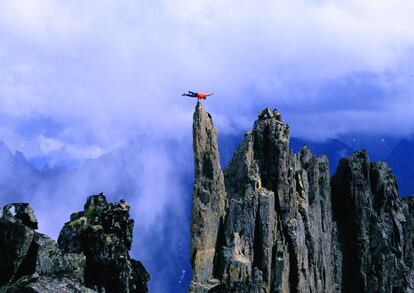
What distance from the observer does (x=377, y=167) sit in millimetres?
113000

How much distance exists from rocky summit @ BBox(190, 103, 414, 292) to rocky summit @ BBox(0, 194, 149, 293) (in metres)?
29.9

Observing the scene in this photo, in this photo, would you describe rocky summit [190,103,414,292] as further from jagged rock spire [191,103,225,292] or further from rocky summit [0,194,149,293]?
rocky summit [0,194,149,293]

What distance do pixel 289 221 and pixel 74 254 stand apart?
55.3 meters

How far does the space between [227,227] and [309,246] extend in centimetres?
1788

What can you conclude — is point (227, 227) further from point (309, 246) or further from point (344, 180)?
point (344, 180)

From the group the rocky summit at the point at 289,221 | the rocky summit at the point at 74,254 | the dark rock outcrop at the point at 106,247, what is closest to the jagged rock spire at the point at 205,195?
the rocky summit at the point at 289,221

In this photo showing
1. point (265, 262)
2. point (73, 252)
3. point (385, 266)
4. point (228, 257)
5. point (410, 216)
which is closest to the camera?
point (73, 252)

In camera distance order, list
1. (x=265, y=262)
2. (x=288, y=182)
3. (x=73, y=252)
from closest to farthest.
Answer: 1. (x=73, y=252)
2. (x=265, y=262)
3. (x=288, y=182)

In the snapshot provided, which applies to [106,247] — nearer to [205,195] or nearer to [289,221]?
[205,195]

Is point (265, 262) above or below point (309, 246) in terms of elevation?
below

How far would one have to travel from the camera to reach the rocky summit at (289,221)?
80.7 meters

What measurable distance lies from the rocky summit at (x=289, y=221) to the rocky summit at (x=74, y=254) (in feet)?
98.2

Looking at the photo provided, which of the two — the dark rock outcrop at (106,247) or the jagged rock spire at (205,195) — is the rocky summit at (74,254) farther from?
the jagged rock spire at (205,195)

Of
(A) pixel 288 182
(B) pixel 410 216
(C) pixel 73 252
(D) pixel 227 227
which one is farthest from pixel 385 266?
(C) pixel 73 252
